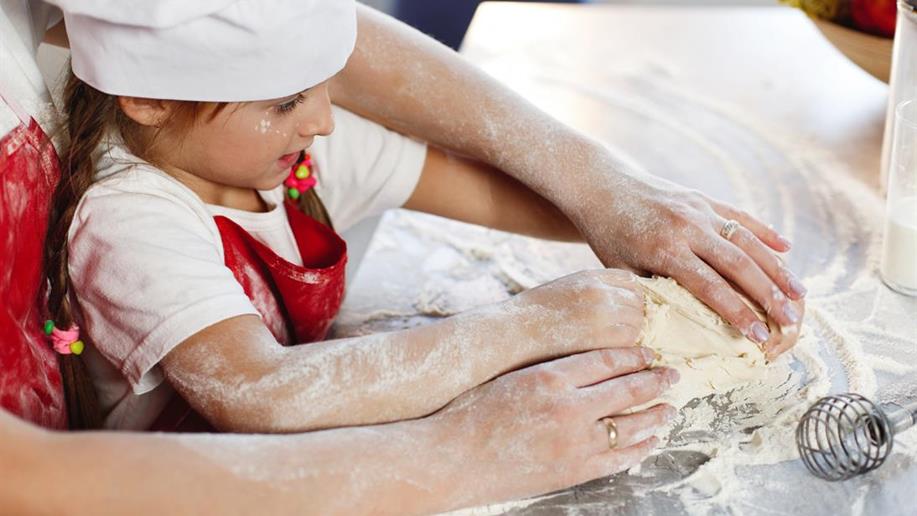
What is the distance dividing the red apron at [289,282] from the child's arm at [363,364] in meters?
0.16

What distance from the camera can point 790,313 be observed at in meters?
1.07

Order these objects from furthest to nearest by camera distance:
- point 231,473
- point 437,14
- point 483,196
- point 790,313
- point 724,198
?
point 437,14 < point 724,198 < point 483,196 < point 790,313 < point 231,473

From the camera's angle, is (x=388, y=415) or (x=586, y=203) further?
(x=586, y=203)

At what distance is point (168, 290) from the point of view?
3.10 feet

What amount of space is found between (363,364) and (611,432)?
23cm

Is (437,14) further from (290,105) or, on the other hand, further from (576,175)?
(290,105)

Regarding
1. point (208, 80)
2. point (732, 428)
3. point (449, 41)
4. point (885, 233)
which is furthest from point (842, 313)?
point (449, 41)

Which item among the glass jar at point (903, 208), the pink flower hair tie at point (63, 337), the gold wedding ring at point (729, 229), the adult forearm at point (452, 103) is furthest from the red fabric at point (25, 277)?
the glass jar at point (903, 208)

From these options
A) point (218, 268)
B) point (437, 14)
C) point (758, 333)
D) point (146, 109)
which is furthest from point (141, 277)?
point (437, 14)

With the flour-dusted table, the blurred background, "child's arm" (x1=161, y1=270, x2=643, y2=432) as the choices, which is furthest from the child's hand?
the blurred background

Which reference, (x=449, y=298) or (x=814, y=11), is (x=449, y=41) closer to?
(x=814, y=11)

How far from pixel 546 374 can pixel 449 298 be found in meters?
0.36

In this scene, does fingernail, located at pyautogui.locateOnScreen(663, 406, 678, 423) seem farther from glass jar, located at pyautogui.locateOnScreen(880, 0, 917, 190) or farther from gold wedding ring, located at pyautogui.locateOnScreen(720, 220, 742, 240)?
glass jar, located at pyautogui.locateOnScreen(880, 0, 917, 190)

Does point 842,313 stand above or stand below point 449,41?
above
